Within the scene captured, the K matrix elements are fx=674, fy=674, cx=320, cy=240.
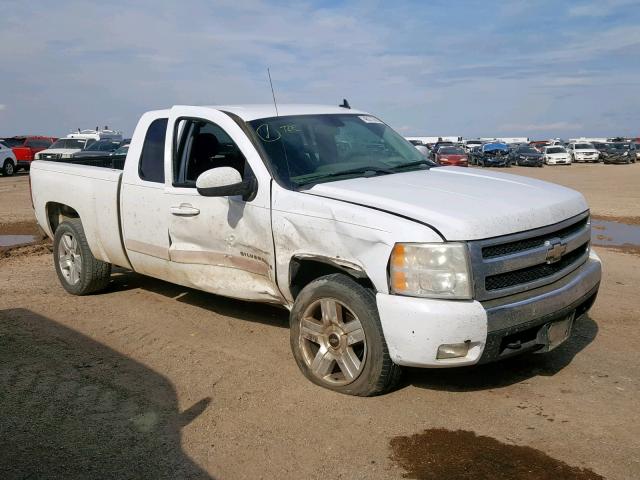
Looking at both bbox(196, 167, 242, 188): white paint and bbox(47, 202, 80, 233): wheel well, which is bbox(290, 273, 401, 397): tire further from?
bbox(47, 202, 80, 233): wheel well

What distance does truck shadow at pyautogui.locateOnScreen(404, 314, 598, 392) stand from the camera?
4.61 meters

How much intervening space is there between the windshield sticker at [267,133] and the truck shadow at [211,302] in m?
1.40

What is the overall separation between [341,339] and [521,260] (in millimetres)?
1235

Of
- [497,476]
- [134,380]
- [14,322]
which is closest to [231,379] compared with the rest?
[134,380]

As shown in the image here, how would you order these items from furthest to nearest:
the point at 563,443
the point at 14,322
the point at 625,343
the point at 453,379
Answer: the point at 14,322 → the point at 625,343 → the point at 453,379 → the point at 563,443

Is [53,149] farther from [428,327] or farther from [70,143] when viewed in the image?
[428,327]

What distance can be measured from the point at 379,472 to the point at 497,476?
590 mm

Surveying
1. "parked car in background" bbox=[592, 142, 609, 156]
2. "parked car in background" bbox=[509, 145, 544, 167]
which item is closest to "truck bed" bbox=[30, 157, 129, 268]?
"parked car in background" bbox=[509, 145, 544, 167]

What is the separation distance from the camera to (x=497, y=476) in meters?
3.38

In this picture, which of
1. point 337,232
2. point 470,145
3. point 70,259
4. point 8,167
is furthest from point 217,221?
point 470,145

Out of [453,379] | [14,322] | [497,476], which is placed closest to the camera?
[497,476]

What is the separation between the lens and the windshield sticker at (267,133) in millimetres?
5136

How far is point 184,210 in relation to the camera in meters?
5.46

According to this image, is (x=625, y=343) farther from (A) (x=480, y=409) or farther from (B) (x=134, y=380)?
(B) (x=134, y=380)
